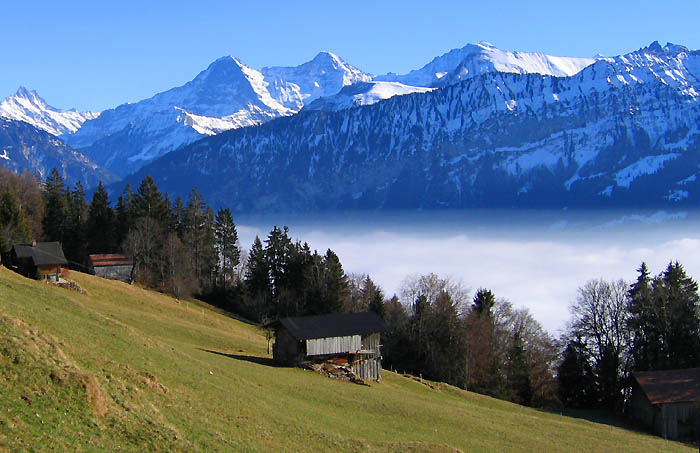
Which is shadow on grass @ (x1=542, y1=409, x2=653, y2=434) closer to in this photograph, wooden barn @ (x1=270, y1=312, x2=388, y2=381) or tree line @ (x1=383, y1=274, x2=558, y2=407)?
tree line @ (x1=383, y1=274, x2=558, y2=407)

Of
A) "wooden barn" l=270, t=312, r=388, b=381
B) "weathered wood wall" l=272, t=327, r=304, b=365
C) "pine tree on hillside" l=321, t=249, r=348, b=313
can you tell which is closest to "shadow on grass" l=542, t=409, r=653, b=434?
"wooden barn" l=270, t=312, r=388, b=381

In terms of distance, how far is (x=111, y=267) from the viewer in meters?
97.9

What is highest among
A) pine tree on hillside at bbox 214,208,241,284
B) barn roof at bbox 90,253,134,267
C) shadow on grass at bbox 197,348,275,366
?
pine tree on hillside at bbox 214,208,241,284

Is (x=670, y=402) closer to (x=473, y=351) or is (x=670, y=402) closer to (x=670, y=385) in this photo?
(x=670, y=385)

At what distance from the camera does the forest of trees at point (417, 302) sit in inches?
3159

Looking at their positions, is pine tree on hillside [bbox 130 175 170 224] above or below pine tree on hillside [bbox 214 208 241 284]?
above

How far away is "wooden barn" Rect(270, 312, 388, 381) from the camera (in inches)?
2333

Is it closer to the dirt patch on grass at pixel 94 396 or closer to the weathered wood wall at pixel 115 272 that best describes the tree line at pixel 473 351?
the weathered wood wall at pixel 115 272

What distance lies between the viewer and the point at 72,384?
25.3 metres

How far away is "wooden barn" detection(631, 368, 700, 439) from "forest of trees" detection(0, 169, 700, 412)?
10.5 metres

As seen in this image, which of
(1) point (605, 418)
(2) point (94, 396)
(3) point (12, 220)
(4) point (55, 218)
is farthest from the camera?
(4) point (55, 218)

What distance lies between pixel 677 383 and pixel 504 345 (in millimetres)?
27680

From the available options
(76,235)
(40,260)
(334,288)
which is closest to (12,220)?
(76,235)

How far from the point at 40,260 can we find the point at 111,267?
26.6 metres
